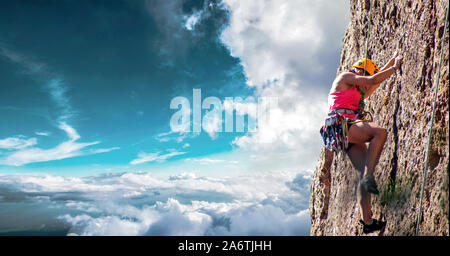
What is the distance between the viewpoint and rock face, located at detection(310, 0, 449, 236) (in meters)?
4.61

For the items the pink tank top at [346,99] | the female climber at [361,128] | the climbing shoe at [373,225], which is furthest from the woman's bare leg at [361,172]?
the pink tank top at [346,99]

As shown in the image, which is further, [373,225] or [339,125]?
[373,225]

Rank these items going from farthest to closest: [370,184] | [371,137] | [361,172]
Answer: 1. [361,172]
2. [371,137]
3. [370,184]

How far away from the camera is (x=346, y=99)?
5.54m

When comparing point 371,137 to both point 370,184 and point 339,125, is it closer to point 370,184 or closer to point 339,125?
point 339,125

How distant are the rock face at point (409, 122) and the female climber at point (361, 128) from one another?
41 centimetres

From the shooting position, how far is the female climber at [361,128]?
5152 millimetres

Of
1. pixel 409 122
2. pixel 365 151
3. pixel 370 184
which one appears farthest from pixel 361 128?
pixel 409 122

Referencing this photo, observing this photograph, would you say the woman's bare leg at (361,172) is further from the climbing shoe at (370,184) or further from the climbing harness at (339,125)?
the climbing harness at (339,125)

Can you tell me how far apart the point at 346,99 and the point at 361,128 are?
2.05 feet

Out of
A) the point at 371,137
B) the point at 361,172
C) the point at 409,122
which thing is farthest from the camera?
the point at 409,122

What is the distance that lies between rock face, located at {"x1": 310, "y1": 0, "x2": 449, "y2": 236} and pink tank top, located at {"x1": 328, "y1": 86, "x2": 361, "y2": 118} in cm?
108

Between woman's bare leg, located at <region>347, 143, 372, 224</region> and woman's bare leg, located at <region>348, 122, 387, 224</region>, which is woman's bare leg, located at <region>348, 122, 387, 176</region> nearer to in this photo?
woman's bare leg, located at <region>348, 122, 387, 224</region>
